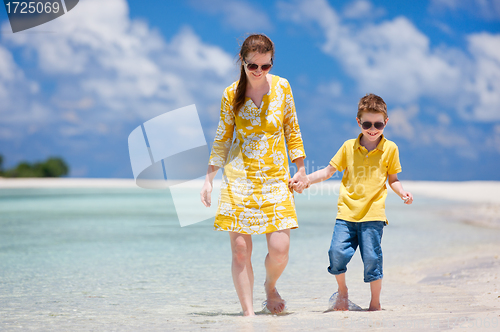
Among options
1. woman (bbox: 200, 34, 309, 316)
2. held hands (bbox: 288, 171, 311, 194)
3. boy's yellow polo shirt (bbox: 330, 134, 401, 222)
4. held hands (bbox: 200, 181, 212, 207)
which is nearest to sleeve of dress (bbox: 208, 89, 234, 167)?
woman (bbox: 200, 34, 309, 316)

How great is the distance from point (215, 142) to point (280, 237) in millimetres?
772

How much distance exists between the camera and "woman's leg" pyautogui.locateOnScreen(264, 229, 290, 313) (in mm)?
3105

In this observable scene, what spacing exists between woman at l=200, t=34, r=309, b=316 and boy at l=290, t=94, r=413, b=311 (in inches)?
8.2

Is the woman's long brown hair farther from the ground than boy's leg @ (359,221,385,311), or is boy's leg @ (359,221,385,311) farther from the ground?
the woman's long brown hair

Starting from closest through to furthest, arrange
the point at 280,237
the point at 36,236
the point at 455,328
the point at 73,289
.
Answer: the point at 455,328 < the point at 280,237 < the point at 73,289 < the point at 36,236

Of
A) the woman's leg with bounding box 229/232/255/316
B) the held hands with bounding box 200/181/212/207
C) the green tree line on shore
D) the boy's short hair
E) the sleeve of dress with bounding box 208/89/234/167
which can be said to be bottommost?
the woman's leg with bounding box 229/232/255/316

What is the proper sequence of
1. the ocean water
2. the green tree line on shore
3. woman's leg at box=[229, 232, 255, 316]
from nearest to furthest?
1. woman's leg at box=[229, 232, 255, 316]
2. the ocean water
3. the green tree line on shore

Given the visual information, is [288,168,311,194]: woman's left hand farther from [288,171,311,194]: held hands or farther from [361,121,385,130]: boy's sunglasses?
[361,121,385,130]: boy's sunglasses

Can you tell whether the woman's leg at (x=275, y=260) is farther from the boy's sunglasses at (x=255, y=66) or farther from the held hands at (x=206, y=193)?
the boy's sunglasses at (x=255, y=66)

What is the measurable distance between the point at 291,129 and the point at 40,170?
57.1 metres

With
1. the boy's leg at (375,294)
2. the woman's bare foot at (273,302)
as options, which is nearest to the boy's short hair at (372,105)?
the boy's leg at (375,294)

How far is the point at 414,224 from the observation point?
34.2 feet

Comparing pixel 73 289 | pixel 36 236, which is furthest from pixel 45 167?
pixel 73 289

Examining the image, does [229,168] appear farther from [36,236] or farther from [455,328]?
[36,236]
